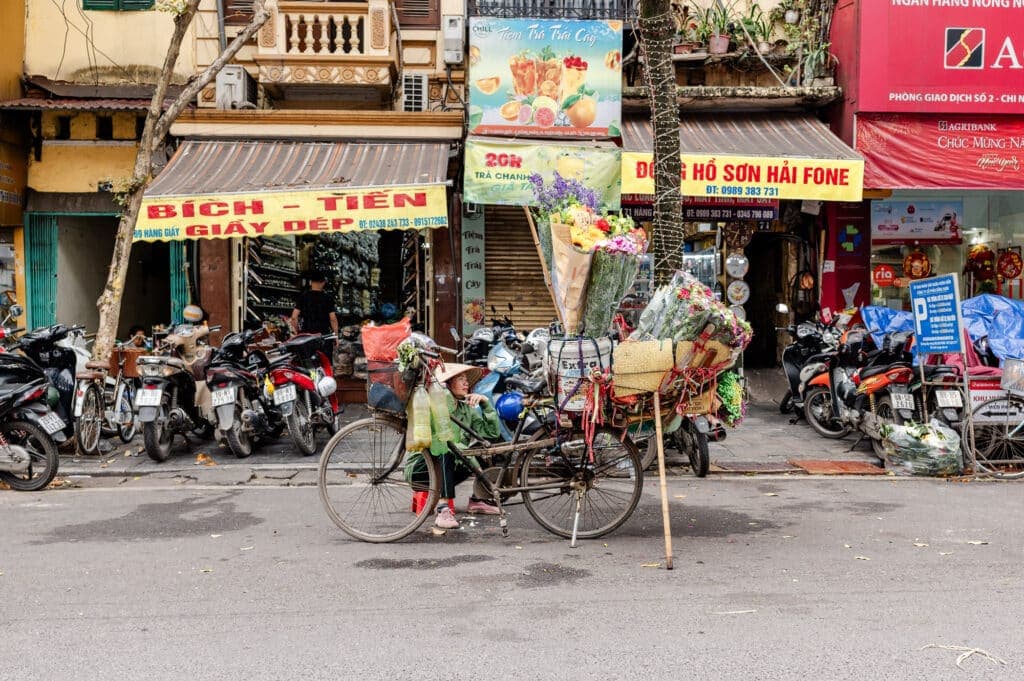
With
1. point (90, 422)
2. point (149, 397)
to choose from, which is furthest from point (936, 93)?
point (90, 422)

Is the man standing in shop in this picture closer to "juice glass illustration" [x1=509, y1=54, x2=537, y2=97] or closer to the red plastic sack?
"juice glass illustration" [x1=509, y1=54, x2=537, y2=97]

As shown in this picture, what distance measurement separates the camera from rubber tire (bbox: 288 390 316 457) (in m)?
8.80

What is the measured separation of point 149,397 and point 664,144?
17.6 feet

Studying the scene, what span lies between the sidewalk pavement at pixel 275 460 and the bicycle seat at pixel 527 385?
241cm

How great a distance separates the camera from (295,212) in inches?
403

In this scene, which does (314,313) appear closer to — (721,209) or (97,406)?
(97,406)

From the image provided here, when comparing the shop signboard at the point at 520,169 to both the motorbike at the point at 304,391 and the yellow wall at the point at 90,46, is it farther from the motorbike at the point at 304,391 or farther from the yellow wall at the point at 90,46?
the yellow wall at the point at 90,46

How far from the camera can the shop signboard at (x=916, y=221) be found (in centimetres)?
1293

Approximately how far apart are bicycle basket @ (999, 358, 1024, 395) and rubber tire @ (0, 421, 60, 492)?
8385 millimetres

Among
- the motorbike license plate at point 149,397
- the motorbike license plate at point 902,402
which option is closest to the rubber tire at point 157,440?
the motorbike license plate at point 149,397

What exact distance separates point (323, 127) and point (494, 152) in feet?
8.20

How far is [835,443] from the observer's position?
31.9 feet

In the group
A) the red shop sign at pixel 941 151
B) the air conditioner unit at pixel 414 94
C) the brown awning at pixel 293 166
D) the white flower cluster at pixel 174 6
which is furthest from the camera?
the air conditioner unit at pixel 414 94

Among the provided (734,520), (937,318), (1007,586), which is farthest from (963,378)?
(1007,586)
